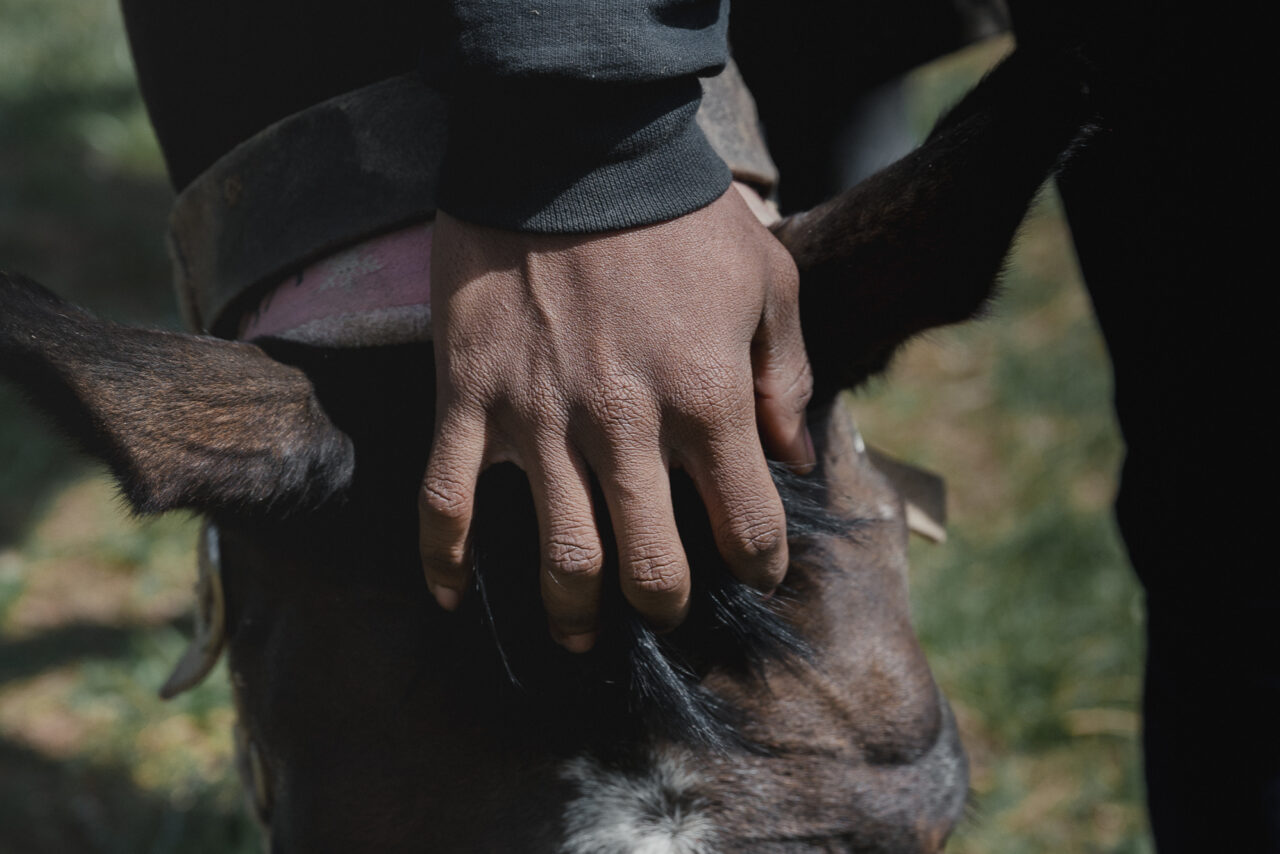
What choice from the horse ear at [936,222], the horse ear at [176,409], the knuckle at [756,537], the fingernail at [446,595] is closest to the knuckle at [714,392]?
the knuckle at [756,537]

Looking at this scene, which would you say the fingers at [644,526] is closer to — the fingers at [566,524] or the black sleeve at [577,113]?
the fingers at [566,524]

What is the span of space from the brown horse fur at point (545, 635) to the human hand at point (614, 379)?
150 mm

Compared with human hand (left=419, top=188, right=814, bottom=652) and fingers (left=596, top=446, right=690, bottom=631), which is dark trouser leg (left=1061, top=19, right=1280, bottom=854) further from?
fingers (left=596, top=446, right=690, bottom=631)

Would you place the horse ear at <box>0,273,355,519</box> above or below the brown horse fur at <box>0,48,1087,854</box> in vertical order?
above

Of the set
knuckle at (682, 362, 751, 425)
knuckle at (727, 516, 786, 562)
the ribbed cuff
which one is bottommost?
knuckle at (727, 516, 786, 562)

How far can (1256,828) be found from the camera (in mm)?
1989

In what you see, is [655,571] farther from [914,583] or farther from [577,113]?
[914,583]

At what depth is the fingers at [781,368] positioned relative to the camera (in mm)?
1306

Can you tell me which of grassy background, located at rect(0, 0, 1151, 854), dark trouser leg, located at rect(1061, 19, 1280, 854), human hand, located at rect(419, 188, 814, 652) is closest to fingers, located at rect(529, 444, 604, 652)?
human hand, located at rect(419, 188, 814, 652)

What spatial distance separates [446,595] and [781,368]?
485mm

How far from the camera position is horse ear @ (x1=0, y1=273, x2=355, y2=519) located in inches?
46.8

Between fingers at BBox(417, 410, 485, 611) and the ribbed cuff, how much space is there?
0.22 m

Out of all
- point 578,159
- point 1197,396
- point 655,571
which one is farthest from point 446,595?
point 1197,396

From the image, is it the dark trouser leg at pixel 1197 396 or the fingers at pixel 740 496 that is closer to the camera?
the fingers at pixel 740 496
